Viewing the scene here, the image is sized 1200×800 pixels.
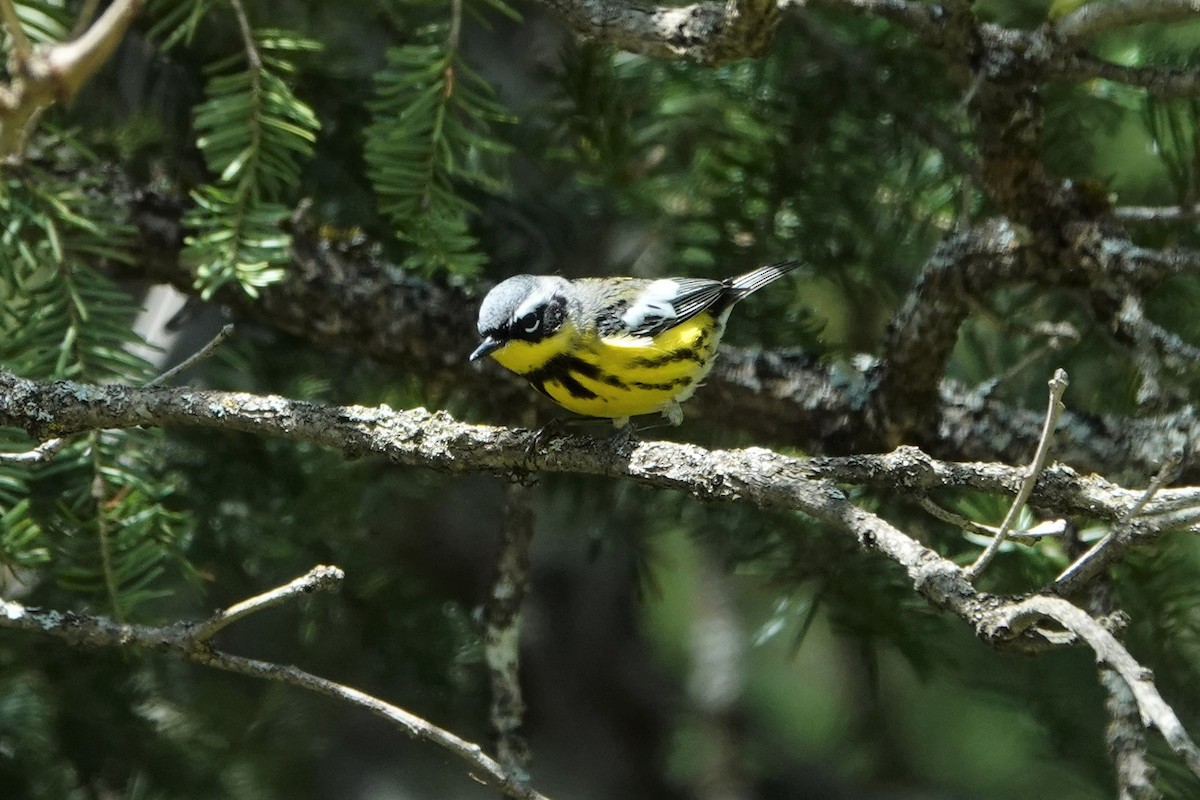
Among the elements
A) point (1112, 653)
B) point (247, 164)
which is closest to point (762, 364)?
point (247, 164)

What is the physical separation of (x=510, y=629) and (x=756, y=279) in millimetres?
872

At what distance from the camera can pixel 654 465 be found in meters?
1.43

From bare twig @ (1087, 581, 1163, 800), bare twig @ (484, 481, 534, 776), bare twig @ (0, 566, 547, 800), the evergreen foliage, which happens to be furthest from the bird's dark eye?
bare twig @ (1087, 581, 1163, 800)

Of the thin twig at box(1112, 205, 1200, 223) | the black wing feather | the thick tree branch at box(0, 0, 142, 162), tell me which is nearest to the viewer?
the thick tree branch at box(0, 0, 142, 162)

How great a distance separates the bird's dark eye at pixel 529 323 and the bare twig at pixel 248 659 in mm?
792

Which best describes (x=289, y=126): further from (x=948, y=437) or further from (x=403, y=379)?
(x=948, y=437)

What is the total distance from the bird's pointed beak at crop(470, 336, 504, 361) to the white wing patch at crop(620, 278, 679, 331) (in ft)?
1.17

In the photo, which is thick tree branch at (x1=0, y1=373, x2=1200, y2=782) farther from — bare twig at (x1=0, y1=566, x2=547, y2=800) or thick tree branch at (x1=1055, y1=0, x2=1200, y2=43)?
thick tree branch at (x1=1055, y1=0, x2=1200, y2=43)

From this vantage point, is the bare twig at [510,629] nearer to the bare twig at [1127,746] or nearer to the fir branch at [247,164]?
the fir branch at [247,164]

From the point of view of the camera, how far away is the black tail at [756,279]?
7.47ft

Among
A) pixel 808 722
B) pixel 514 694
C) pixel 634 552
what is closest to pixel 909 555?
pixel 514 694

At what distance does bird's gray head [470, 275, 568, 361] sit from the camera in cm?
196

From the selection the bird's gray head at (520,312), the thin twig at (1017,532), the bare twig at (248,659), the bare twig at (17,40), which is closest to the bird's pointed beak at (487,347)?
the bird's gray head at (520,312)

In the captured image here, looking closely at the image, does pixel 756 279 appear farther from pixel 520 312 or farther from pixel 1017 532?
pixel 1017 532
